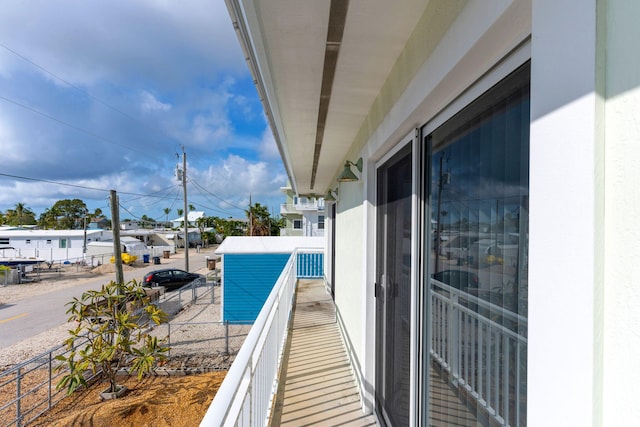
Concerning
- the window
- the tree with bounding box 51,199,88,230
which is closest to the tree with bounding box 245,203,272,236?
the tree with bounding box 51,199,88,230

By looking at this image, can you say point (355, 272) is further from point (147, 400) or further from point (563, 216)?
point (147, 400)

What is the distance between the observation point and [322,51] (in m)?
1.68

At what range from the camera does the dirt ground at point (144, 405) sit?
5.60 metres

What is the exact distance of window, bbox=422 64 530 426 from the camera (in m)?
0.86

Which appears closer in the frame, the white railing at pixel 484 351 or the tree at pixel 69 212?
the white railing at pixel 484 351

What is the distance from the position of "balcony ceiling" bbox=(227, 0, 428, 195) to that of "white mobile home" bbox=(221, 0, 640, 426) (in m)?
0.01

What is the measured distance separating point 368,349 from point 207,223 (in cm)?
4673

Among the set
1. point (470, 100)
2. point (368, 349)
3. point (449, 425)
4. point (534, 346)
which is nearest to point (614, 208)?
point (534, 346)

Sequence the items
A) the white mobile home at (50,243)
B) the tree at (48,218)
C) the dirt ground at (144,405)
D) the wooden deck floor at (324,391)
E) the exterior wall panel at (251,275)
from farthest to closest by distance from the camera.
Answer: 1. the tree at (48,218)
2. the white mobile home at (50,243)
3. the exterior wall panel at (251,275)
4. the dirt ground at (144,405)
5. the wooden deck floor at (324,391)

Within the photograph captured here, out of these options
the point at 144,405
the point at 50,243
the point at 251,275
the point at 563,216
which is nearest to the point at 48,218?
the point at 50,243

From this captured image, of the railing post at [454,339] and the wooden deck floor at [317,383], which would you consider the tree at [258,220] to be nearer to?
the wooden deck floor at [317,383]

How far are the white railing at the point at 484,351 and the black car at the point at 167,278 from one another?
14507 mm

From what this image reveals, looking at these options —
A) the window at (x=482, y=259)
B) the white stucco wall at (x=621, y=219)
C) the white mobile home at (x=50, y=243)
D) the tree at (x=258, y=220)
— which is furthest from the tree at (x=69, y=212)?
the white stucco wall at (x=621, y=219)

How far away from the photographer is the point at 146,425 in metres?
5.49
